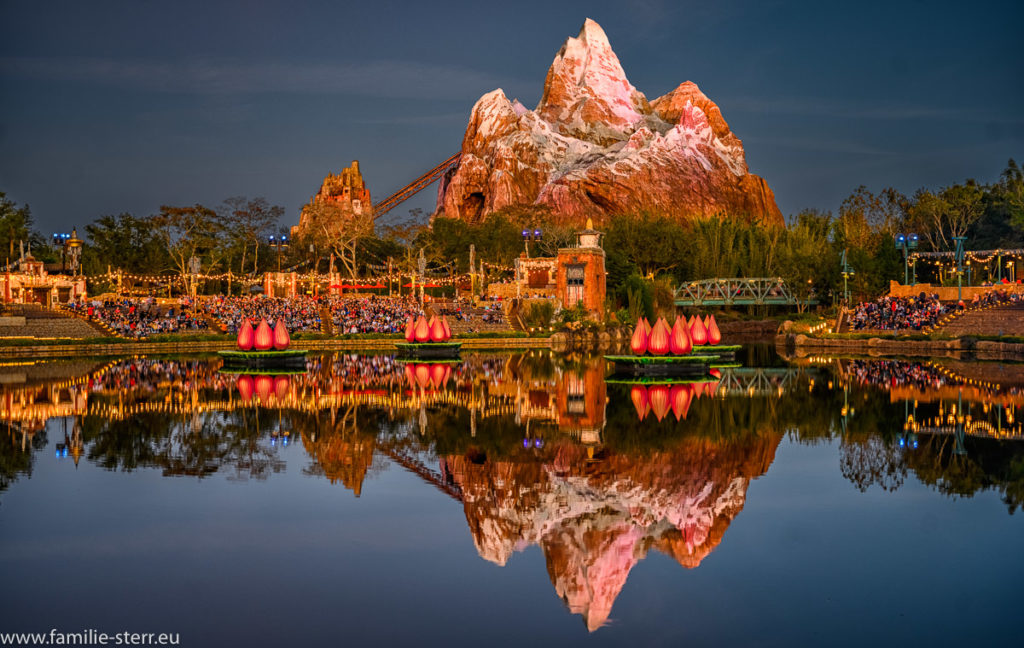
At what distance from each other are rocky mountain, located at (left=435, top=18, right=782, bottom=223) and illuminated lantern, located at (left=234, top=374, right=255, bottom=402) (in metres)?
81.8

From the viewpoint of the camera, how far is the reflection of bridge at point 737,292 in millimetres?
68375

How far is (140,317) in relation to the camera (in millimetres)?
49438

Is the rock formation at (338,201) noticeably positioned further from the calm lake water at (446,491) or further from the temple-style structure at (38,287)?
the calm lake water at (446,491)

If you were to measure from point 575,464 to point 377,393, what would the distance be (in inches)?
417

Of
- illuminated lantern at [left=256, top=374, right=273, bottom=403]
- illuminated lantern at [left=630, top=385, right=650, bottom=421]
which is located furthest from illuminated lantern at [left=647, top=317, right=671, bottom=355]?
illuminated lantern at [left=256, top=374, right=273, bottom=403]

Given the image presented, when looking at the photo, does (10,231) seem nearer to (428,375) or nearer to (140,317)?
(140,317)

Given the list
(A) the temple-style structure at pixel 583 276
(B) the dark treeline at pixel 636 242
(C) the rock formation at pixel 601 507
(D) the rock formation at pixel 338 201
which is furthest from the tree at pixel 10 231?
(C) the rock formation at pixel 601 507

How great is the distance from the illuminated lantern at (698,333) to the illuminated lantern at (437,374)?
1012cm

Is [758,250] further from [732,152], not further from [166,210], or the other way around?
[732,152]

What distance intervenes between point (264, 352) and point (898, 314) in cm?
3207

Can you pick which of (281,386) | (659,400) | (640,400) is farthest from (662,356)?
(281,386)

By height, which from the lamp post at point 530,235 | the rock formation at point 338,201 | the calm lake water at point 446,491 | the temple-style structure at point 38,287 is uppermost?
the rock formation at point 338,201

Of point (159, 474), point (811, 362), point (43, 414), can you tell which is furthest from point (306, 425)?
point (811, 362)

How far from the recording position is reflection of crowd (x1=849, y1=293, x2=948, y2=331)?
153ft
